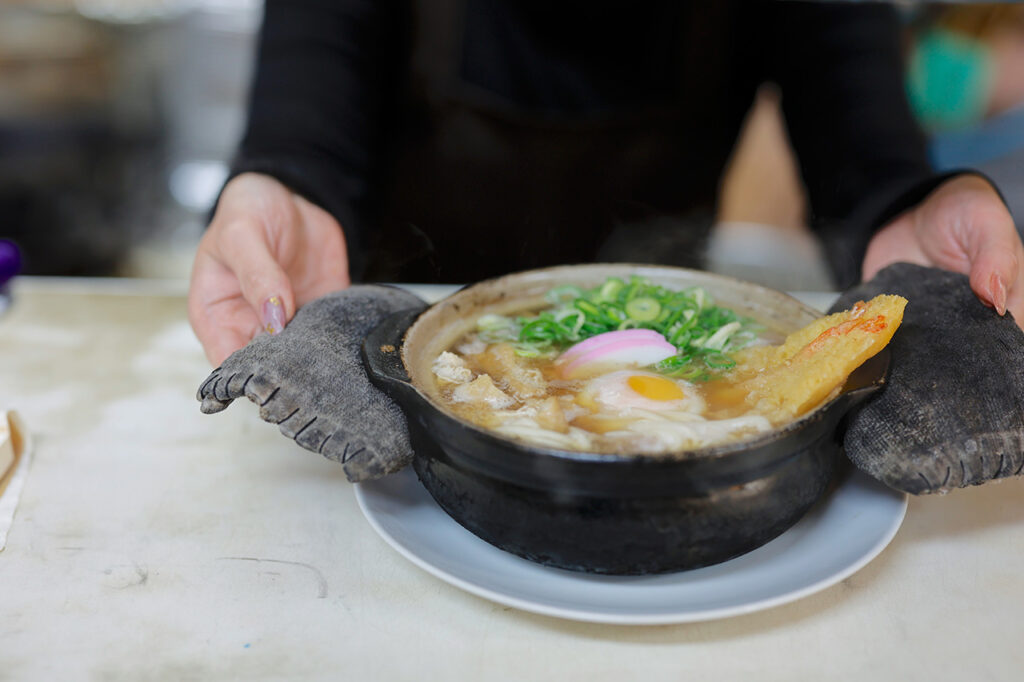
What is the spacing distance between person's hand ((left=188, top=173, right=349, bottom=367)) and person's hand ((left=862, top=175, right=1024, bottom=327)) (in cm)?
126

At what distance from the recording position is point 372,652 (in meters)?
1.08

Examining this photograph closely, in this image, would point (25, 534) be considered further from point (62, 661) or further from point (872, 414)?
point (872, 414)

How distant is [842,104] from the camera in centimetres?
239

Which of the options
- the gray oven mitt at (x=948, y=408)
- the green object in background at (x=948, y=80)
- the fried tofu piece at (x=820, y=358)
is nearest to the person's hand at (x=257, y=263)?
the fried tofu piece at (x=820, y=358)

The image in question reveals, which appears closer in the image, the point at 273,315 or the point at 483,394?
the point at 483,394

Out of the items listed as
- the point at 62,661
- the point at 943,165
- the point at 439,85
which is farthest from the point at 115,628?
the point at 943,165

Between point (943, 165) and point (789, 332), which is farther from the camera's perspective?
point (943, 165)

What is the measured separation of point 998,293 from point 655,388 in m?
0.64

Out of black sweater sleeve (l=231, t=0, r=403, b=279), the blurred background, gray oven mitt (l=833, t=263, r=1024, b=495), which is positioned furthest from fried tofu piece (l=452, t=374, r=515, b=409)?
the blurred background

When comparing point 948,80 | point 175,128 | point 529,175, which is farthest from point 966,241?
point 175,128

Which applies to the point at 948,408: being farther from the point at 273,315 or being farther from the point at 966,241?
the point at 273,315

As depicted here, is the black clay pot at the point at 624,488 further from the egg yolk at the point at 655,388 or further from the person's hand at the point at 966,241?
the person's hand at the point at 966,241

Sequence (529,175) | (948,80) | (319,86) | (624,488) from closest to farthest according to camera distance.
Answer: (624,488), (319,86), (529,175), (948,80)

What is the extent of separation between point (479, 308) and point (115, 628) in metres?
Result: 0.82
